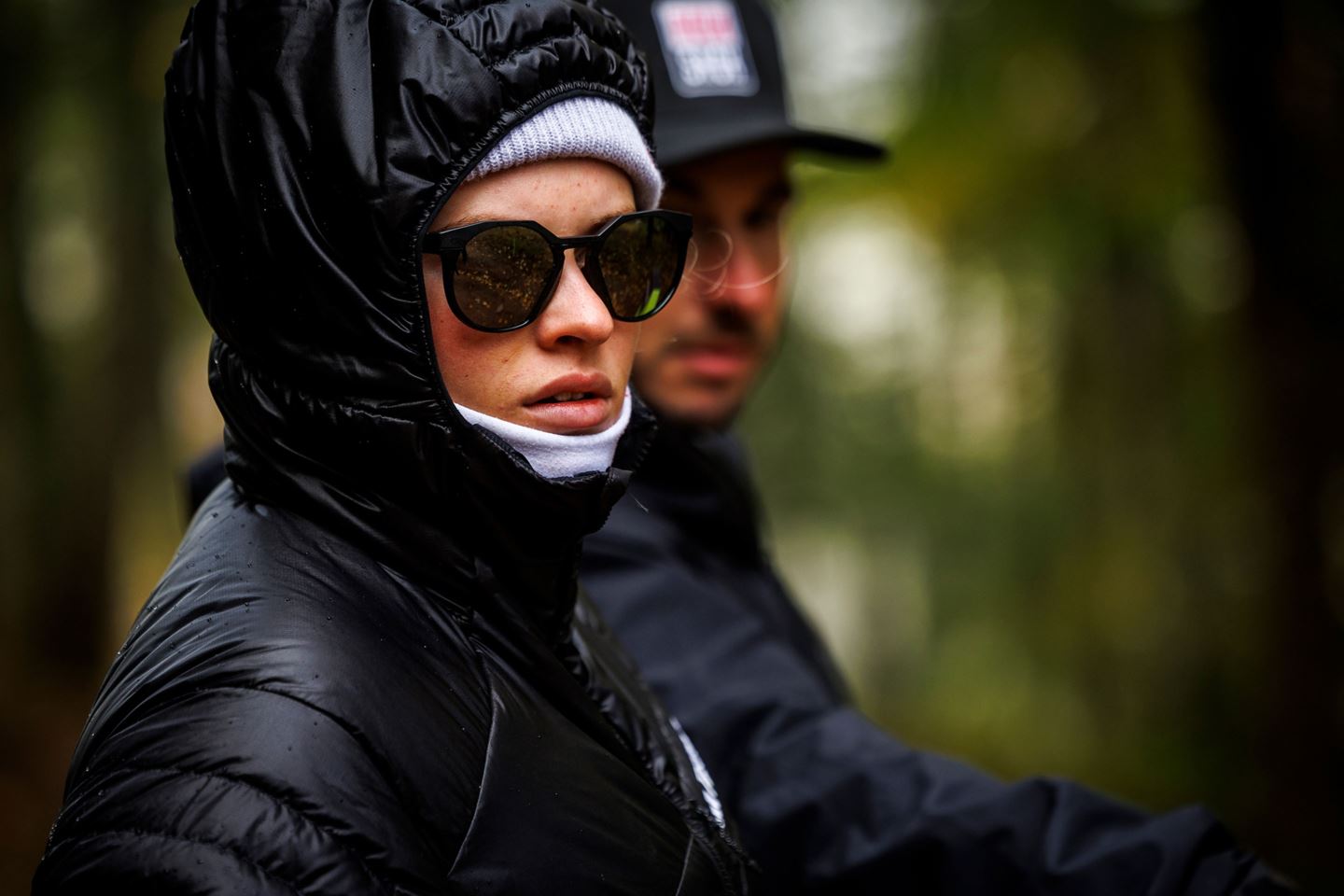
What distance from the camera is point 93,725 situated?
57.3 inches

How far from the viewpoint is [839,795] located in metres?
2.42

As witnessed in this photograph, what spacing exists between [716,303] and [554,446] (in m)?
1.68

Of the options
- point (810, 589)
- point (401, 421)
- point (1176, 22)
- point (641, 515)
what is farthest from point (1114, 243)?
point (810, 589)

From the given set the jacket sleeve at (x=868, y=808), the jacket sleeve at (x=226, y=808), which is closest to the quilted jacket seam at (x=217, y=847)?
the jacket sleeve at (x=226, y=808)

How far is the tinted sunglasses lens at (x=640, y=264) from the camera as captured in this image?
5.90 ft

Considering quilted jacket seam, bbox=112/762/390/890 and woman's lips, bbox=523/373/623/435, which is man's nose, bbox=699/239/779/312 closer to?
woman's lips, bbox=523/373/623/435

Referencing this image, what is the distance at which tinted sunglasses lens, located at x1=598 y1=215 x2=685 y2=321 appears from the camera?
5.90 ft

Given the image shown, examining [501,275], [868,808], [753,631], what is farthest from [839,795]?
[501,275]

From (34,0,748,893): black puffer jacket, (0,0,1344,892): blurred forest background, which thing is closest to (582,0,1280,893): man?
(34,0,748,893): black puffer jacket

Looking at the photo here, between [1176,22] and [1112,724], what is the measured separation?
684cm

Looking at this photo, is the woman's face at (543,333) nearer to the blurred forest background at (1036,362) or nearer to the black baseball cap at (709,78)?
the black baseball cap at (709,78)

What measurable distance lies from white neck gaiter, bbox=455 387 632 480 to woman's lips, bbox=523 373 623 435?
0.05ft

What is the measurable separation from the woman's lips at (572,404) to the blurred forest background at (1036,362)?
431 centimetres

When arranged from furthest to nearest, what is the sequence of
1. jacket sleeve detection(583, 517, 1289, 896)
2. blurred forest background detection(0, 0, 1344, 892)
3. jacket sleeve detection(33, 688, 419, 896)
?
1. blurred forest background detection(0, 0, 1344, 892)
2. jacket sleeve detection(583, 517, 1289, 896)
3. jacket sleeve detection(33, 688, 419, 896)
